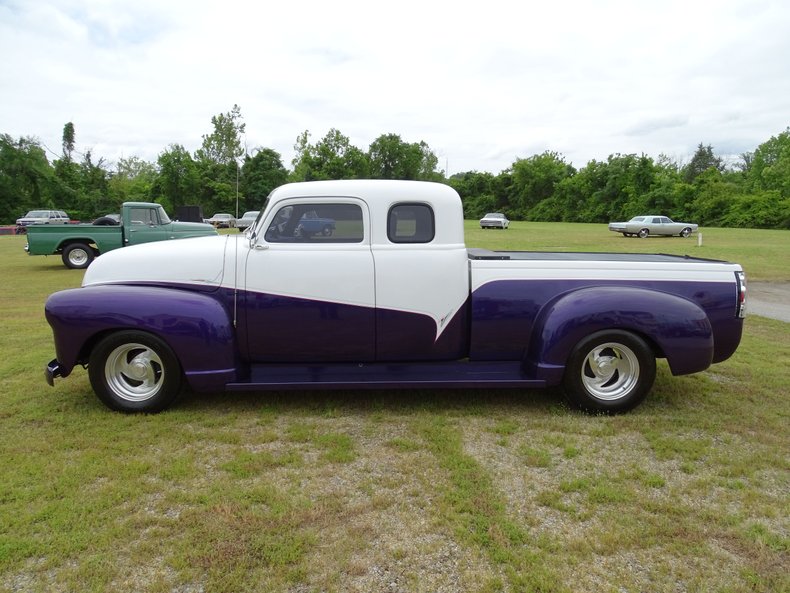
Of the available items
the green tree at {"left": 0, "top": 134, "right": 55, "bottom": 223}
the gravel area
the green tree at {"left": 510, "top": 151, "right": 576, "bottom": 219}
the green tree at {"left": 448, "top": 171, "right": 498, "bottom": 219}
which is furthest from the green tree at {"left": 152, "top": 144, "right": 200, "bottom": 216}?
the gravel area

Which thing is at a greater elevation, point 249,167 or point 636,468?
point 249,167

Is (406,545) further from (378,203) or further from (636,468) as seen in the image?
(378,203)

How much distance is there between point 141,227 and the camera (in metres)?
14.5

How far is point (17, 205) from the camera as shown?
54.1m

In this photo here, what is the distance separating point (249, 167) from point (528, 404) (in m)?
62.6

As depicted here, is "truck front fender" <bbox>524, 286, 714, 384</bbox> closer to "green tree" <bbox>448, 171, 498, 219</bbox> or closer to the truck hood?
the truck hood

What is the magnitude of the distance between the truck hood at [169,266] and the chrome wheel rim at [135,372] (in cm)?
61

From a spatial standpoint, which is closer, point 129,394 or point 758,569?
point 758,569

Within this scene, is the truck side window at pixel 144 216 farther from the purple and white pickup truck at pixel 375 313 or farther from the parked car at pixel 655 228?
the parked car at pixel 655 228

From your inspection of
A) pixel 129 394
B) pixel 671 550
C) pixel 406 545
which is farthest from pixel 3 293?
pixel 671 550

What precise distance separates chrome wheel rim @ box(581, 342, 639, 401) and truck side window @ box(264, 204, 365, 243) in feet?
7.45

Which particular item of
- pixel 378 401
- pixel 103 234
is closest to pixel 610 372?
pixel 378 401

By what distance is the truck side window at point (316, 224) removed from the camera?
176 inches

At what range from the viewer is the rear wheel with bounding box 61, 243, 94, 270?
1503cm
